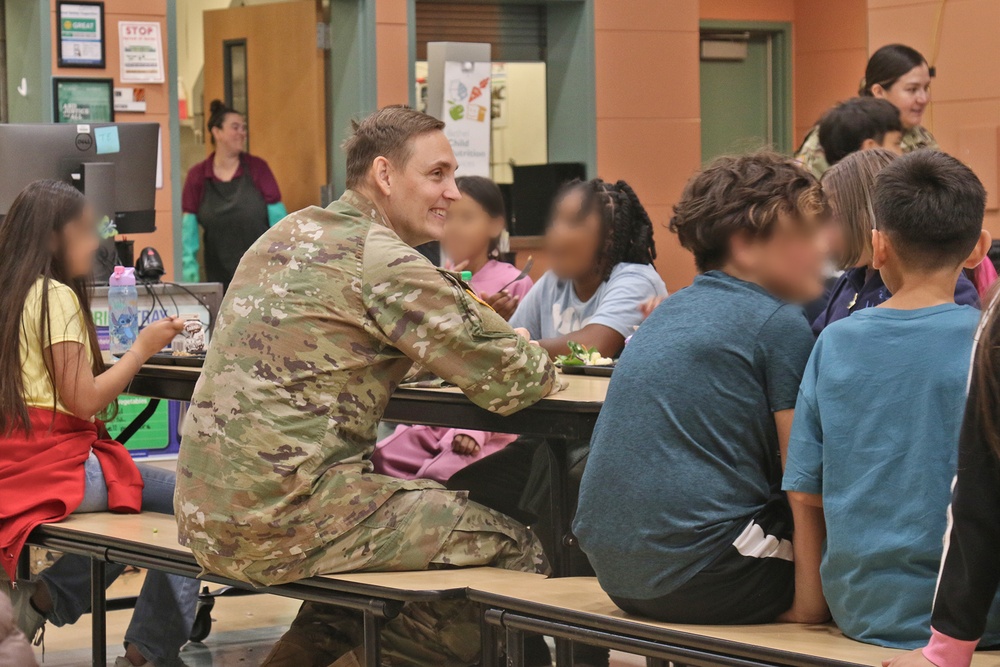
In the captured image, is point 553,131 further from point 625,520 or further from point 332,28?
point 625,520

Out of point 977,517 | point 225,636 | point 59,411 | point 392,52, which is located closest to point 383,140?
point 59,411

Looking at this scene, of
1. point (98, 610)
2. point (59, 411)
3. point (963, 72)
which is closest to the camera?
point (98, 610)

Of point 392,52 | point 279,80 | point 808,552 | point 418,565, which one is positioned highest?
point 392,52

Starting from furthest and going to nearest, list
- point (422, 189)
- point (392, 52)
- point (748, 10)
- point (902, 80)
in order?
1. point (748, 10)
2. point (392, 52)
3. point (902, 80)
4. point (422, 189)

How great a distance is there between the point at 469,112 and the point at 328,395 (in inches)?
213

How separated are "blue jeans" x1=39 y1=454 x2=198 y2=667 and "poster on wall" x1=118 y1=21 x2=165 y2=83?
13.3 ft

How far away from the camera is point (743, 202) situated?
6.59 ft

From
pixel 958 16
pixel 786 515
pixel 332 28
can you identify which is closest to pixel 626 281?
pixel 786 515

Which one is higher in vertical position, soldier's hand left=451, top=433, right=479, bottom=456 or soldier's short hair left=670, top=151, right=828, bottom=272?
soldier's short hair left=670, top=151, right=828, bottom=272

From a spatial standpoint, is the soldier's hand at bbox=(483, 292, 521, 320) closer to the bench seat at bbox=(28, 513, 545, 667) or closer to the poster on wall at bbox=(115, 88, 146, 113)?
the bench seat at bbox=(28, 513, 545, 667)

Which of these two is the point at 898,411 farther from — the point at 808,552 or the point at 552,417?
the point at 552,417

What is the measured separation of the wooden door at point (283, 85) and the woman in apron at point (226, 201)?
27.7 inches

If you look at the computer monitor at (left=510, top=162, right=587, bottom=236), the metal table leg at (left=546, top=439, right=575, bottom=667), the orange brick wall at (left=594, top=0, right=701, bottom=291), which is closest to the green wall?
the computer monitor at (left=510, top=162, right=587, bottom=236)

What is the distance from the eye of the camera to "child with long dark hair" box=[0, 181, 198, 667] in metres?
3.05
